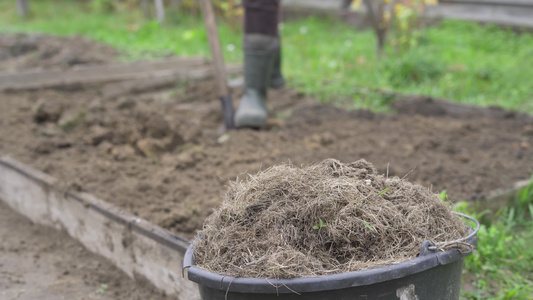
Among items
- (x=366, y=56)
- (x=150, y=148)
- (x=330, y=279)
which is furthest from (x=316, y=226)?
(x=366, y=56)

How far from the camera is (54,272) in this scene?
2.80 metres

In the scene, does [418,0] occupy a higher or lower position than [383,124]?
higher

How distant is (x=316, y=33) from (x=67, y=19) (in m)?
6.10

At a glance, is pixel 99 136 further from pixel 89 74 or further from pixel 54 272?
pixel 89 74

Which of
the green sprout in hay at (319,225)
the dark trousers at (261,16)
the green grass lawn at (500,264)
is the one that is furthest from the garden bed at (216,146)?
the green sprout in hay at (319,225)

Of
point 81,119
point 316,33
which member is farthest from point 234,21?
point 81,119

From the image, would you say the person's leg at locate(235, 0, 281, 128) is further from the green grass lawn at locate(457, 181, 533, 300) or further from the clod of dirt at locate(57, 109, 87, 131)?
the green grass lawn at locate(457, 181, 533, 300)

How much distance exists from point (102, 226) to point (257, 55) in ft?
6.37

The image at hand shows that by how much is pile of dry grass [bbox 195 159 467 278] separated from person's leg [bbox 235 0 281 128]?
2493 mm

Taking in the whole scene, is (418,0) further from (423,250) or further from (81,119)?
(423,250)

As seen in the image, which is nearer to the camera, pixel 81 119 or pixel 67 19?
pixel 81 119

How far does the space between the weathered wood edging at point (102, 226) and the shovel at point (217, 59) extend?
1.40 metres

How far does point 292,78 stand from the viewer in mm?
5957

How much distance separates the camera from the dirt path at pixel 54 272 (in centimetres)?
257
